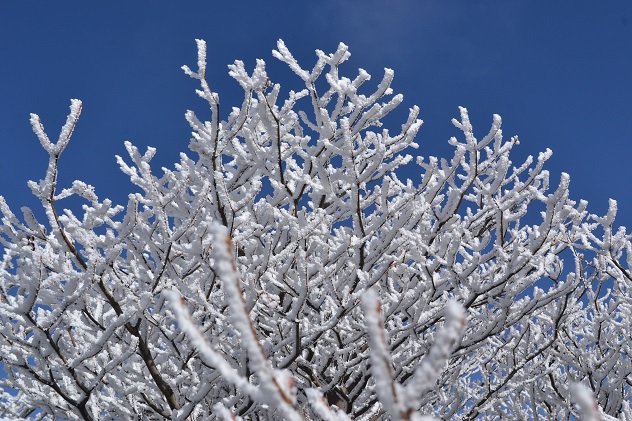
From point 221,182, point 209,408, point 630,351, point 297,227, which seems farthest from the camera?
point 630,351

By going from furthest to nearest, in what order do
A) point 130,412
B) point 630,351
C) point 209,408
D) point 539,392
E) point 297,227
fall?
point 539,392
point 630,351
point 209,408
point 130,412
point 297,227

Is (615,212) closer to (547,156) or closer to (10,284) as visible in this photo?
(547,156)

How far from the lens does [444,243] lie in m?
3.74

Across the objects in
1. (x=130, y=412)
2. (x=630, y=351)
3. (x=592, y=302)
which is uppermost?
(x=592, y=302)

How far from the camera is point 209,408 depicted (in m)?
4.56

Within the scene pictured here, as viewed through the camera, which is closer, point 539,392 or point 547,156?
point 547,156

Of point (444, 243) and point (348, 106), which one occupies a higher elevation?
point (348, 106)

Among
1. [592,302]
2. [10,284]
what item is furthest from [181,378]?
[592,302]

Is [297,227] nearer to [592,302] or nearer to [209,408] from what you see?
[209,408]

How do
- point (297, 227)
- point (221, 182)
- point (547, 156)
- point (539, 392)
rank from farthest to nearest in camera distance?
point (539, 392) < point (547, 156) < point (297, 227) < point (221, 182)

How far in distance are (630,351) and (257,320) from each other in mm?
4275

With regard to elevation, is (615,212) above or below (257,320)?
above

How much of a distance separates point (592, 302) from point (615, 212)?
7.51 feet

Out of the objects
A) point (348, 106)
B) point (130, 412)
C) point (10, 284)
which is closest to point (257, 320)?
point (130, 412)
